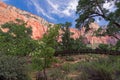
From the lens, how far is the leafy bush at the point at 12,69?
1902 centimetres

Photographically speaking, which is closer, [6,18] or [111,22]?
[111,22]

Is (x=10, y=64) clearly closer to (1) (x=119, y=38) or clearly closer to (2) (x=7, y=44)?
(2) (x=7, y=44)

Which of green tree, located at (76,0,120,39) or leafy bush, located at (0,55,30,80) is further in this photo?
green tree, located at (76,0,120,39)

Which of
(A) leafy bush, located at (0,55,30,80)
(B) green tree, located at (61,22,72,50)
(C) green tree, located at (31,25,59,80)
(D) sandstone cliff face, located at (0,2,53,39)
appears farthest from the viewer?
(D) sandstone cliff face, located at (0,2,53,39)

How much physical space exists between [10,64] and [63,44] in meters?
34.7

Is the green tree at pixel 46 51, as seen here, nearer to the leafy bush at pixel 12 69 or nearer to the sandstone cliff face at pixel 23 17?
the leafy bush at pixel 12 69

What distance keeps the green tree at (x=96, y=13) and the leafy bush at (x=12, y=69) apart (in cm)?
1002

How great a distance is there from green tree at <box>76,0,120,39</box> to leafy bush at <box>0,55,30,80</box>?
1002cm

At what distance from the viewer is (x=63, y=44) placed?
54375mm

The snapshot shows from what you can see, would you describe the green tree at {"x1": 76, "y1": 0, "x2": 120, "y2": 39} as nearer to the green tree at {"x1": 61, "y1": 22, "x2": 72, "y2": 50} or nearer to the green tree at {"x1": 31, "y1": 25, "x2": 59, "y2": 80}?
the green tree at {"x1": 31, "y1": 25, "x2": 59, "y2": 80}

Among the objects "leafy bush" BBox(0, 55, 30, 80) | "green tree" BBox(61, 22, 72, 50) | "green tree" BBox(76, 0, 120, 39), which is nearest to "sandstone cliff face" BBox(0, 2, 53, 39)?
"green tree" BBox(61, 22, 72, 50)

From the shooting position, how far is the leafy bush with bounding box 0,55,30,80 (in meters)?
19.0

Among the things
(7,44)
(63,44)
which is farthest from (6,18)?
(7,44)

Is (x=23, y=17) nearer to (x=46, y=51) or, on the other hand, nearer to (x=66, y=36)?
(x=66, y=36)
